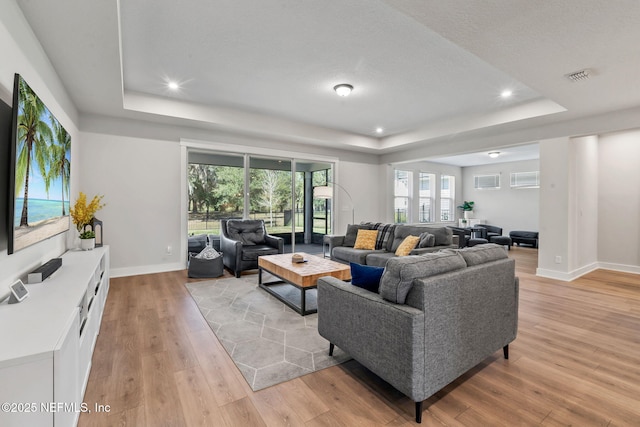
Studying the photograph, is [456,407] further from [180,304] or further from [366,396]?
[180,304]

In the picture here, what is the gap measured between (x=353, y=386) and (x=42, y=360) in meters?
1.66

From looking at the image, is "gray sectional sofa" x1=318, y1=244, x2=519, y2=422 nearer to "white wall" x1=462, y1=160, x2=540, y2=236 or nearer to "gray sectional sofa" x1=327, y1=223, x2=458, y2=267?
"gray sectional sofa" x1=327, y1=223, x2=458, y2=267

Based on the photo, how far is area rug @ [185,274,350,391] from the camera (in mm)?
2191

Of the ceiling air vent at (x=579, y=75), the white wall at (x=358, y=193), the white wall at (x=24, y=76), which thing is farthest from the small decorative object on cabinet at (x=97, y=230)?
the ceiling air vent at (x=579, y=75)

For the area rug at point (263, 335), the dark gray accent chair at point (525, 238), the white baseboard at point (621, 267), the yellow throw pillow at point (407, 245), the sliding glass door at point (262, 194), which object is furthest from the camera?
the dark gray accent chair at point (525, 238)

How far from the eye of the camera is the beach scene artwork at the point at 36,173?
1863 mm

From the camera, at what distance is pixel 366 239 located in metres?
5.14

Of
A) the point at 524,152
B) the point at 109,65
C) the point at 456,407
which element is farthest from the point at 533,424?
the point at 524,152

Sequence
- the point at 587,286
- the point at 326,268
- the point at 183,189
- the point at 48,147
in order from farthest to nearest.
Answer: the point at 183,189, the point at 587,286, the point at 326,268, the point at 48,147

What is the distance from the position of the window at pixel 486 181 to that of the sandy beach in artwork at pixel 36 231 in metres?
11.1

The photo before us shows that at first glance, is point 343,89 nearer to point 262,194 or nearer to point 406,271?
point 262,194

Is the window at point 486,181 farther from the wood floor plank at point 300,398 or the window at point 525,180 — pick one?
the wood floor plank at point 300,398

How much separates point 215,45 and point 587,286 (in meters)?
6.02

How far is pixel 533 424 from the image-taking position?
1.65m
